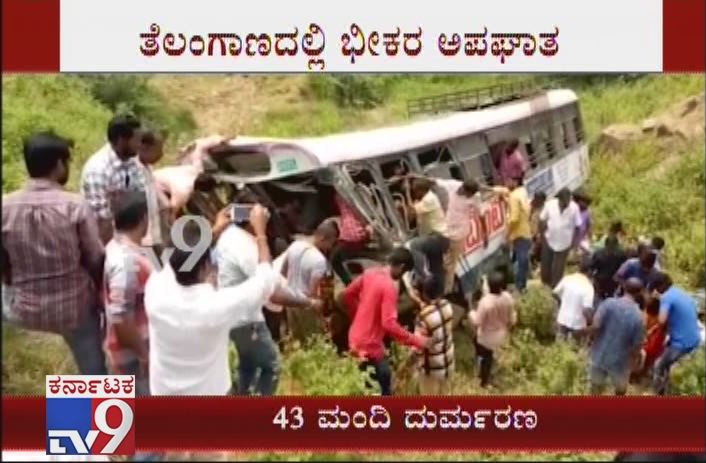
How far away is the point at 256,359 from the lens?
4.70m

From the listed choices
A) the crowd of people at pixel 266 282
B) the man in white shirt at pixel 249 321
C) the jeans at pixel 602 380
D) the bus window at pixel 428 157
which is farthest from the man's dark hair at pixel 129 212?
the jeans at pixel 602 380

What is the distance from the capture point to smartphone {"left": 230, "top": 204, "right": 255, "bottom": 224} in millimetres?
4637

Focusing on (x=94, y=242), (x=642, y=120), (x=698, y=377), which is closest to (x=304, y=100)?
(x=94, y=242)

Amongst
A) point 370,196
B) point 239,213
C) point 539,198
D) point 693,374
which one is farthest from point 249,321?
point 693,374

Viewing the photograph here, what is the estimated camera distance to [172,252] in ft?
15.1

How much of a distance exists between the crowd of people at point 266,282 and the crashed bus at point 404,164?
4 centimetres

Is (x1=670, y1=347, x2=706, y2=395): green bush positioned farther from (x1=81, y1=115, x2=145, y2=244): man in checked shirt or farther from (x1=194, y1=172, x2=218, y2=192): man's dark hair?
(x1=81, y1=115, x2=145, y2=244): man in checked shirt

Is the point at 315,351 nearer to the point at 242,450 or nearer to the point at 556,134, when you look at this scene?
the point at 242,450

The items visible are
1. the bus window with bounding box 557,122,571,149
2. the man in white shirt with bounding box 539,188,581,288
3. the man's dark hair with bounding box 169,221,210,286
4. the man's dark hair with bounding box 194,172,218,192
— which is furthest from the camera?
the bus window with bounding box 557,122,571,149

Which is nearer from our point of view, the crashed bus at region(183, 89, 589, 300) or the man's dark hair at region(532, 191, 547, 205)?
the crashed bus at region(183, 89, 589, 300)

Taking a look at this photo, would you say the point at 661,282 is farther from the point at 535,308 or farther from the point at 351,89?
the point at 351,89

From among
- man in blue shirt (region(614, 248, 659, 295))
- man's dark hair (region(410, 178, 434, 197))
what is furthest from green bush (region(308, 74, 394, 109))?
man in blue shirt (region(614, 248, 659, 295))

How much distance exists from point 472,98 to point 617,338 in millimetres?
1056

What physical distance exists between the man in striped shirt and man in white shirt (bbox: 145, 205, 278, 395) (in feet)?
1.92
